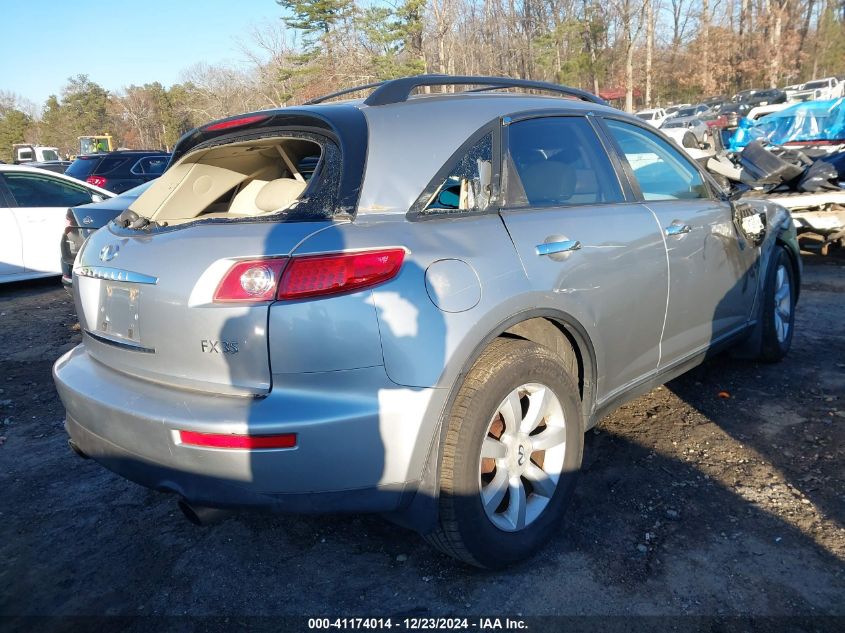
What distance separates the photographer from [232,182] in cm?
329

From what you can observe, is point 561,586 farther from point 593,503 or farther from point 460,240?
point 460,240

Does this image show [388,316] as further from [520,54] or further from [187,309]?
[520,54]

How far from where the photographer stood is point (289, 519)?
9.53 ft

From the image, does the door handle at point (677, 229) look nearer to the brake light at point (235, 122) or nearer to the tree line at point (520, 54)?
the brake light at point (235, 122)

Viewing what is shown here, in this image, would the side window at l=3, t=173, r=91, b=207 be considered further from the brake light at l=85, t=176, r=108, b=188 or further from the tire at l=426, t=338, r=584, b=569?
the tire at l=426, t=338, r=584, b=569

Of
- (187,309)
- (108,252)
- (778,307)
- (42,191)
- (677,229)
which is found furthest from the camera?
(42,191)

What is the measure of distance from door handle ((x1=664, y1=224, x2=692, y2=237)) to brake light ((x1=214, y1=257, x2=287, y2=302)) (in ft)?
6.68

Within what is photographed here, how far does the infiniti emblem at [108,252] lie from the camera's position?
2438mm

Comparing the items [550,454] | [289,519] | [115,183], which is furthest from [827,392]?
[115,183]

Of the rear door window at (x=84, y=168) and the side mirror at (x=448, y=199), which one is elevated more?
the rear door window at (x=84, y=168)

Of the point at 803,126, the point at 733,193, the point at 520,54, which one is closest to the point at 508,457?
the point at 733,193

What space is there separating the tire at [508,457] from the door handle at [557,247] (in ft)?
1.21

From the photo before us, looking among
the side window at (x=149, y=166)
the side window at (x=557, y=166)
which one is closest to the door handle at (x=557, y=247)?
the side window at (x=557, y=166)

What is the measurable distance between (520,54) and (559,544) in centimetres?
4493
